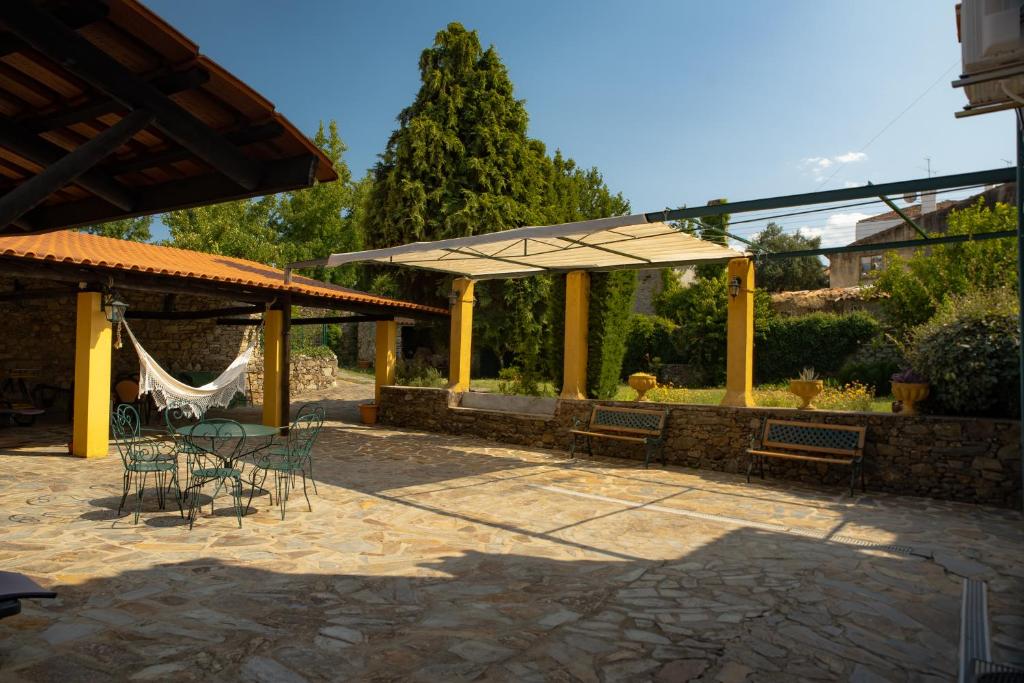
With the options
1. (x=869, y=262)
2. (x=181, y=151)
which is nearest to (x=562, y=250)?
(x=181, y=151)

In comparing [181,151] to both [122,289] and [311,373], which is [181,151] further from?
[311,373]

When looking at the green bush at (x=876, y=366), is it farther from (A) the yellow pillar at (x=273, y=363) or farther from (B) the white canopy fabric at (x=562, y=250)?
(A) the yellow pillar at (x=273, y=363)

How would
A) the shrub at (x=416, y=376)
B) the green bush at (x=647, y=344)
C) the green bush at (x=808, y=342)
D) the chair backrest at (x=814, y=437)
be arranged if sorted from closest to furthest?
the chair backrest at (x=814, y=437), the shrub at (x=416, y=376), the green bush at (x=808, y=342), the green bush at (x=647, y=344)

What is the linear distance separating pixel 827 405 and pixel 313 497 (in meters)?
6.26

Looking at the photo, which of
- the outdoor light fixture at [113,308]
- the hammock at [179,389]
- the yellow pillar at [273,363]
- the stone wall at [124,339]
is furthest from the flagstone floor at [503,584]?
the stone wall at [124,339]

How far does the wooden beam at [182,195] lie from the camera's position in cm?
277

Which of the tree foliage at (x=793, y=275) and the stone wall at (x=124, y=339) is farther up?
the tree foliage at (x=793, y=275)

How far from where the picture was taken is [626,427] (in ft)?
28.3

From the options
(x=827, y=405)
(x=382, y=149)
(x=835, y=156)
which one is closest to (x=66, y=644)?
A: (x=827, y=405)

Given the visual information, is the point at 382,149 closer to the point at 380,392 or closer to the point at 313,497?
the point at 380,392

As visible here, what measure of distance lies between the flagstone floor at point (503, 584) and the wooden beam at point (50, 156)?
208 cm

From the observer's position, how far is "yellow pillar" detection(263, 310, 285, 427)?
10.3 m

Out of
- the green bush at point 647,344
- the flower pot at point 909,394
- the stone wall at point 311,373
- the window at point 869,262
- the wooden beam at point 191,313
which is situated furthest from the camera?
the window at point 869,262

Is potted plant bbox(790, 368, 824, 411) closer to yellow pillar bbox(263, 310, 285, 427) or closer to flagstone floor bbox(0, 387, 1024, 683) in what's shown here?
flagstone floor bbox(0, 387, 1024, 683)
